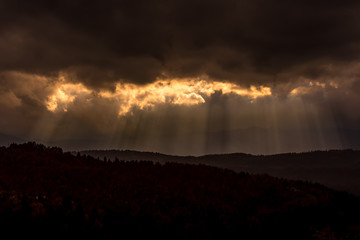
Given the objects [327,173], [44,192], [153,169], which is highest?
[327,173]

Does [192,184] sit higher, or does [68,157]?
[68,157]

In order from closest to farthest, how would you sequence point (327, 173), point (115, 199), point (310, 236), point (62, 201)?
point (310, 236), point (62, 201), point (115, 199), point (327, 173)

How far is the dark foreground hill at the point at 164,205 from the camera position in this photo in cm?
5253

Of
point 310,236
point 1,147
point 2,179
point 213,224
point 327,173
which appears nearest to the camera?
point 310,236

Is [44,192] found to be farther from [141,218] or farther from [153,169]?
[153,169]

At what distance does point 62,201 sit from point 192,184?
2690 centimetres

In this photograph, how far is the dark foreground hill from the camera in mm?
52531

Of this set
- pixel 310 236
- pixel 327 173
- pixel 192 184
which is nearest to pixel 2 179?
pixel 192 184

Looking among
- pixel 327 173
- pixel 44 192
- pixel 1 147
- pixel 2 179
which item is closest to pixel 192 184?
pixel 44 192

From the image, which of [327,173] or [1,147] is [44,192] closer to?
[1,147]

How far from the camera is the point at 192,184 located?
74312 mm

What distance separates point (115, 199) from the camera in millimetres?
63750

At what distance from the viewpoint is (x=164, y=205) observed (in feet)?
206

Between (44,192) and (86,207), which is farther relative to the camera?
(44,192)
